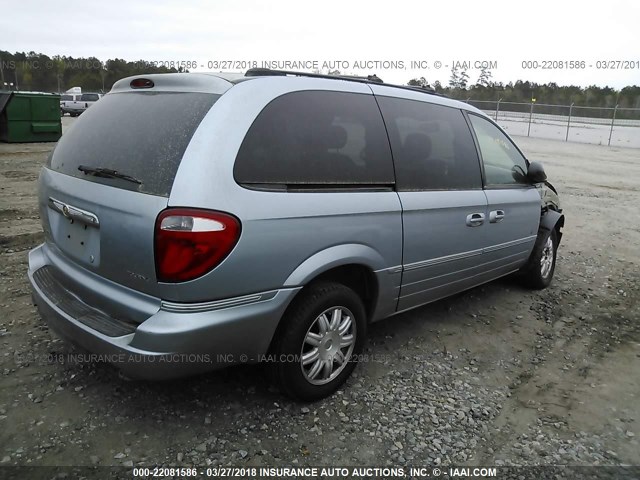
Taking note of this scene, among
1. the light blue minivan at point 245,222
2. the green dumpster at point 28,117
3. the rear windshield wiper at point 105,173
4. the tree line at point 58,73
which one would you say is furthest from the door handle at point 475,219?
the tree line at point 58,73

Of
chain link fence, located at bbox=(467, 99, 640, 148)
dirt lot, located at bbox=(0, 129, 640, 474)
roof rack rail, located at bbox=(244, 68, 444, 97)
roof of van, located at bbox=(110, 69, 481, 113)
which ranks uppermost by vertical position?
chain link fence, located at bbox=(467, 99, 640, 148)

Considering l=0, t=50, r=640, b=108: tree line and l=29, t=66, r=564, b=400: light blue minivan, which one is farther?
l=0, t=50, r=640, b=108: tree line

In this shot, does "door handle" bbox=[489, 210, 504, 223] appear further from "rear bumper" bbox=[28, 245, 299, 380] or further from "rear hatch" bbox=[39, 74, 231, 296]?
"rear hatch" bbox=[39, 74, 231, 296]

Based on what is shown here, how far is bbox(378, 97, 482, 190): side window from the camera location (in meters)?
3.17

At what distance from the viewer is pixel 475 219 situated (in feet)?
11.9

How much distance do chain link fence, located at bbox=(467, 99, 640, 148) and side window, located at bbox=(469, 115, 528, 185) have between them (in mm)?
23556

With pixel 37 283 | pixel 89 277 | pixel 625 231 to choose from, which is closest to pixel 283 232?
pixel 89 277

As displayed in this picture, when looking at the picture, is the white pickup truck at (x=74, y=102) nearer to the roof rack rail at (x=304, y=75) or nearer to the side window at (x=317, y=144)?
the roof rack rail at (x=304, y=75)

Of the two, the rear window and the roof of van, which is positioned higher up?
the roof of van

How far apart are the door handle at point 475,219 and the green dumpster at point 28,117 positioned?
14.7 m

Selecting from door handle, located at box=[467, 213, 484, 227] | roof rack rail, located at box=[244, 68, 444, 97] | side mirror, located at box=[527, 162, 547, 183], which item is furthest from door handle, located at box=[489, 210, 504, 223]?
roof rack rail, located at box=[244, 68, 444, 97]

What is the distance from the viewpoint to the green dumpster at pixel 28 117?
1409 cm

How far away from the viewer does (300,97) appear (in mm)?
2688

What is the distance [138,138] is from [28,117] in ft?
48.0
